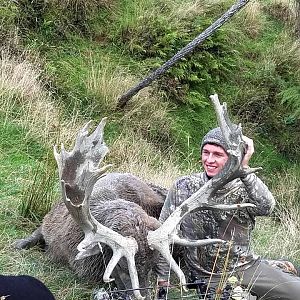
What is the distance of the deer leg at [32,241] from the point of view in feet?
19.2

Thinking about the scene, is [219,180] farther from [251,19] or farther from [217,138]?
[251,19]

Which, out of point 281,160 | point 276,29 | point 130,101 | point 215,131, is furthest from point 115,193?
point 276,29

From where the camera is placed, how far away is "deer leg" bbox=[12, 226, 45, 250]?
585 cm

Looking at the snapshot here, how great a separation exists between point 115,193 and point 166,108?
5.09m

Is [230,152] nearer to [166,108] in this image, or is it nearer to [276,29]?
[166,108]

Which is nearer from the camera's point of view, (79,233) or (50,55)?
(79,233)

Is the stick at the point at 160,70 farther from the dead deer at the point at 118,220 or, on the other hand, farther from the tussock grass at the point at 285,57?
the dead deer at the point at 118,220

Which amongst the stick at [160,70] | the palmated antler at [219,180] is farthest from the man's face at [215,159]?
the stick at [160,70]

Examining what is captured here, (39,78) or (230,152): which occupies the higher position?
(230,152)

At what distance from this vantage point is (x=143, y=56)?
11445 millimetres

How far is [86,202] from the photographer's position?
4.63m

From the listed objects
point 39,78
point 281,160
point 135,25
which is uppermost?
point 135,25

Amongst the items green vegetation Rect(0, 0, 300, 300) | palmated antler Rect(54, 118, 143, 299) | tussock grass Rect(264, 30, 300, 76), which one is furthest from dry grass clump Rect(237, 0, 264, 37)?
palmated antler Rect(54, 118, 143, 299)

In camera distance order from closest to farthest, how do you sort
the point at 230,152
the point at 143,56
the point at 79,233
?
the point at 230,152
the point at 79,233
the point at 143,56
